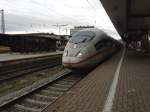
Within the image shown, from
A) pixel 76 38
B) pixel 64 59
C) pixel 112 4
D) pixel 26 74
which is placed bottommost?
pixel 26 74

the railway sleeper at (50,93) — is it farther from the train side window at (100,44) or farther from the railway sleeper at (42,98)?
the train side window at (100,44)

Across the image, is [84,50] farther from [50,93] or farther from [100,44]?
[50,93]

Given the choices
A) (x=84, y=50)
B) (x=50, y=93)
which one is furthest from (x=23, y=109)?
(x=84, y=50)

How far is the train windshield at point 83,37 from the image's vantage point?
55.7 ft

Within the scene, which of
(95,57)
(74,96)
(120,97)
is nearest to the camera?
(120,97)

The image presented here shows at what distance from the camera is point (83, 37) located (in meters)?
17.3

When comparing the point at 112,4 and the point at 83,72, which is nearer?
the point at 83,72

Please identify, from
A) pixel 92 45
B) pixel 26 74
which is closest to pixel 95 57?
pixel 92 45

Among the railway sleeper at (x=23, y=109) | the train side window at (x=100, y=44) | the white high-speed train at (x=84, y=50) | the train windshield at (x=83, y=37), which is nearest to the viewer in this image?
the railway sleeper at (x=23, y=109)

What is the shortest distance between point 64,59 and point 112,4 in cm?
894

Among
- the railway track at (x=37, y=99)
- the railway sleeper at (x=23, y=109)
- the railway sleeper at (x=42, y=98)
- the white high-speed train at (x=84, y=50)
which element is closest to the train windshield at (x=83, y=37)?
the white high-speed train at (x=84, y=50)

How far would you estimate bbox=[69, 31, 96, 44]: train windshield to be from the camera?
16967 millimetres

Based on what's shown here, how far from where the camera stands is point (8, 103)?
905 centimetres

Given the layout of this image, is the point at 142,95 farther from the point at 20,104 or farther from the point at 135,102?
the point at 20,104
